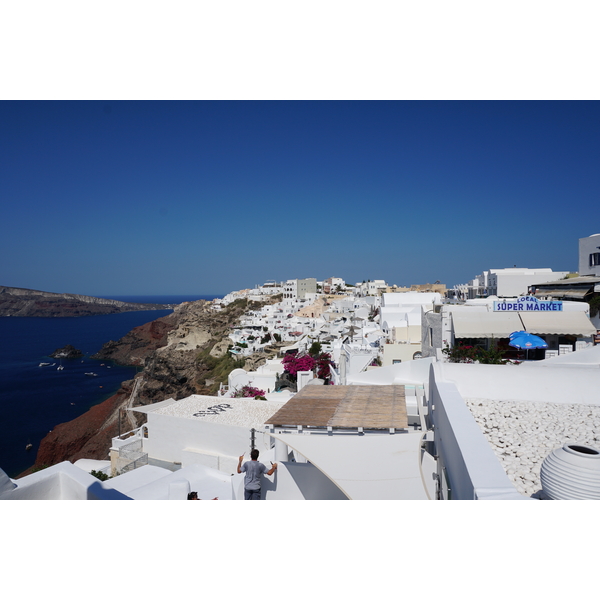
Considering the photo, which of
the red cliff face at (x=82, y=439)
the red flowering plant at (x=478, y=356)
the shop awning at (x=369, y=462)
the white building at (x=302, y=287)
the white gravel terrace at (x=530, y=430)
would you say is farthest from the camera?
the white building at (x=302, y=287)

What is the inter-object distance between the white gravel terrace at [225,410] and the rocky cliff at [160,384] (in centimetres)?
243

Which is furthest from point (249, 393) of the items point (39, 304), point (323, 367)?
point (39, 304)

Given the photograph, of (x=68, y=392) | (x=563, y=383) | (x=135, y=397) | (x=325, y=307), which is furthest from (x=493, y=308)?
(x=68, y=392)

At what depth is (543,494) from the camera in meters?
2.84

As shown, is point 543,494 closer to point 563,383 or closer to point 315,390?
point 563,383

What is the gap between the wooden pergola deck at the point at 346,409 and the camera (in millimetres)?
4992

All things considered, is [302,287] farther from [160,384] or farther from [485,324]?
[485,324]

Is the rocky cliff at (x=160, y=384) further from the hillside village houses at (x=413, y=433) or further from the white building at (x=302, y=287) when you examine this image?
the white building at (x=302, y=287)

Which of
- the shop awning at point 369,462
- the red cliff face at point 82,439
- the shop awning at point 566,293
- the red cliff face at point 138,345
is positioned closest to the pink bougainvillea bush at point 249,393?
the shop awning at point 566,293

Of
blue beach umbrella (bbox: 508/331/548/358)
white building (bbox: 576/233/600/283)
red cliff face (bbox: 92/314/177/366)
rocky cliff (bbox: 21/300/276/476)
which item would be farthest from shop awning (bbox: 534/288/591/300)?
red cliff face (bbox: 92/314/177/366)

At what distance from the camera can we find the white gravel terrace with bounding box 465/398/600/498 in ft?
11.1

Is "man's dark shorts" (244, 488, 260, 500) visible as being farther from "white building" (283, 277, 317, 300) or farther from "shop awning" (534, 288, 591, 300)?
"white building" (283, 277, 317, 300)

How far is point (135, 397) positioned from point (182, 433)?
20.8m

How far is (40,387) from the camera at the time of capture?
42719 millimetres
